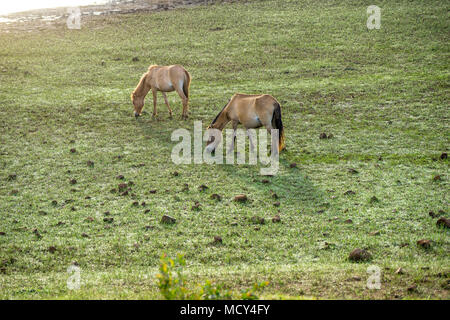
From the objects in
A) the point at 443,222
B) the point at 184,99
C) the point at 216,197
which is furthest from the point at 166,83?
the point at 443,222

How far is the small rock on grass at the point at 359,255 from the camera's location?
24.4 feet

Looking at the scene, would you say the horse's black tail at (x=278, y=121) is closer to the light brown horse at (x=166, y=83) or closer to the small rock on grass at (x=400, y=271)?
the light brown horse at (x=166, y=83)

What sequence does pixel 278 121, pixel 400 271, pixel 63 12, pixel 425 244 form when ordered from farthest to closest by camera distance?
pixel 63 12 → pixel 278 121 → pixel 425 244 → pixel 400 271

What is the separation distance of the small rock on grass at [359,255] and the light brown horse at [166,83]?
9727 mm

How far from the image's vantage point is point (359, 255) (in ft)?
24.4

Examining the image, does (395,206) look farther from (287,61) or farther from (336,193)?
(287,61)

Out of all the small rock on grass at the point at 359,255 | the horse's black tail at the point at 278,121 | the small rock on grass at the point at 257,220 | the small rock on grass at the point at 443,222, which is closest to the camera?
the small rock on grass at the point at 359,255

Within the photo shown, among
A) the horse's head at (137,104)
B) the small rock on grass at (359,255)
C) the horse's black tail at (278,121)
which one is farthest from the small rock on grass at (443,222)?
the horse's head at (137,104)

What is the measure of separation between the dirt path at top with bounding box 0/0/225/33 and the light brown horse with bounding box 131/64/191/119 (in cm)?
1811

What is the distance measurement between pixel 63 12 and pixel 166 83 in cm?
2477

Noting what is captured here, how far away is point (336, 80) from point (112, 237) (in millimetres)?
13725

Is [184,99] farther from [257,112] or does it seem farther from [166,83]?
[257,112]

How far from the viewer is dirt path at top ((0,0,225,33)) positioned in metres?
32.5

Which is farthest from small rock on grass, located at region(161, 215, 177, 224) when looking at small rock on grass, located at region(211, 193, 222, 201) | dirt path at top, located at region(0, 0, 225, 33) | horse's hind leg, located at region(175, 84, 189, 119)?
dirt path at top, located at region(0, 0, 225, 33)
